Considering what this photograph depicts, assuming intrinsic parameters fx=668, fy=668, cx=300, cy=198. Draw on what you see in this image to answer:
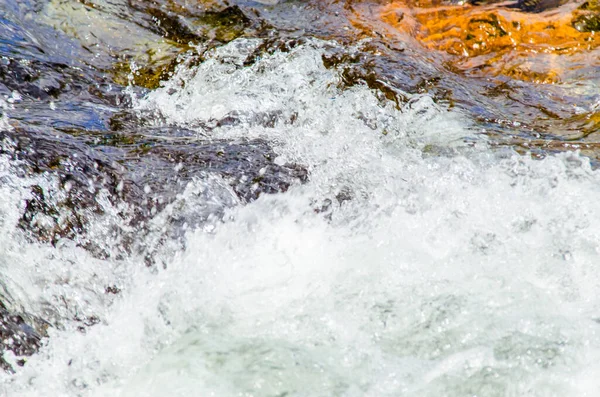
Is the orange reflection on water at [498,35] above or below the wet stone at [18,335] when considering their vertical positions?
above

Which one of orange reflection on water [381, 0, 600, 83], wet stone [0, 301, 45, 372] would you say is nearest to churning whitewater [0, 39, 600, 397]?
wet stone [0, 301, 45, 372]

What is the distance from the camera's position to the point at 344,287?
250 cm

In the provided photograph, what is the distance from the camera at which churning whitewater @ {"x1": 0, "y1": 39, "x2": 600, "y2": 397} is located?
7.38ft

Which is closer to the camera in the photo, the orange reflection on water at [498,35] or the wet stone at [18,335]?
the wet stone at [18,335]

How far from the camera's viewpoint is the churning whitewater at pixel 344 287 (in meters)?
2.25

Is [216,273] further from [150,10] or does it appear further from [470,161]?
[150,10]

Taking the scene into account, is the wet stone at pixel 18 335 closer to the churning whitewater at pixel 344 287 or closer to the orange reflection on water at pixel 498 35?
the churning whitewater at pixel 344 287

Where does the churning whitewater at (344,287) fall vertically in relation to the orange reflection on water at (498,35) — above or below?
below

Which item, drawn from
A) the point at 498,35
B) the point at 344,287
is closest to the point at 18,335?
the point at 344,287

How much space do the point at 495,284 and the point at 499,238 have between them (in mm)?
A: 260

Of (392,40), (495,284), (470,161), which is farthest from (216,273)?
(392,40)

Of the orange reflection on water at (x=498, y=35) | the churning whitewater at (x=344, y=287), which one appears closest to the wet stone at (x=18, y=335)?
the churning whitewater at (x=344, y=287)

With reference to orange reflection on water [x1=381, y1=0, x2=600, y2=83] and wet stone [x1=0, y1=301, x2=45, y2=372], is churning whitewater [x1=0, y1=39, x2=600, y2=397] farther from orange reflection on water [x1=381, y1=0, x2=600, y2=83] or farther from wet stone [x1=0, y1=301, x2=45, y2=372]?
orange reflection on water [x1=381, y1=0, x2=600, y2=83]

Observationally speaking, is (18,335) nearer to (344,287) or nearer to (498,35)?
(344,287)
